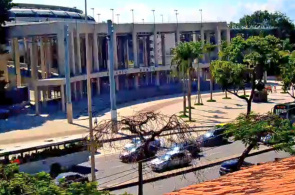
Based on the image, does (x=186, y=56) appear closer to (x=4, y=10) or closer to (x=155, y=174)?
(x=4, y=10)

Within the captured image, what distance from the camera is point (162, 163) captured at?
821 inches

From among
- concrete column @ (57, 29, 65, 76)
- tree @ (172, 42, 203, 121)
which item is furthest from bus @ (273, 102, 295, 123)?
concrete column @ (57, 29, 65, 76)

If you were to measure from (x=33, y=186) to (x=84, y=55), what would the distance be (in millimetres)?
54906

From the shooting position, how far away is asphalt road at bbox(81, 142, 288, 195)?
64.5ft

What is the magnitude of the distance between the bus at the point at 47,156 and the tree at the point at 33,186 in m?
12.3

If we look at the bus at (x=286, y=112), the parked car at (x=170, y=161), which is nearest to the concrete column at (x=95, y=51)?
the bus at (x=286, y=112)

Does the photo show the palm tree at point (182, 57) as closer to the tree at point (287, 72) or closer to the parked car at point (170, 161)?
the tree at point (287, 72)

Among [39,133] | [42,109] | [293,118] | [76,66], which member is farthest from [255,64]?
[76,66]

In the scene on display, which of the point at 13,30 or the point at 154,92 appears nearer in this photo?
the point at 13,30

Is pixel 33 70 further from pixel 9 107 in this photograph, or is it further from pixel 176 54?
pixel 176 54

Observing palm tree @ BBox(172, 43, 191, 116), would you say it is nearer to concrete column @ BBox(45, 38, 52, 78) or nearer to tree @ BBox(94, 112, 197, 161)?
concrete column @ BBox(45, 38, 52, 78)

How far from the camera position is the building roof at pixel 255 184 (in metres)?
8.00

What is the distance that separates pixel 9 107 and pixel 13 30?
27.8ft

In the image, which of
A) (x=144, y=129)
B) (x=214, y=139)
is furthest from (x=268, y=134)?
(x=214, y=139)
